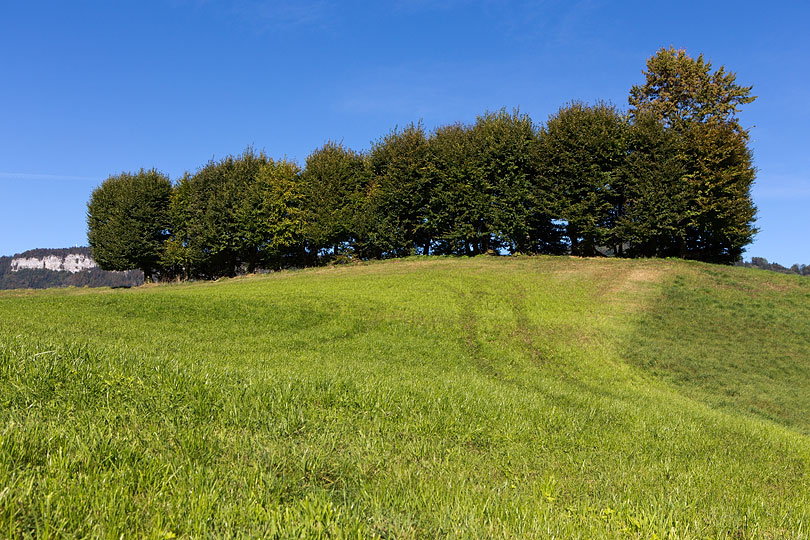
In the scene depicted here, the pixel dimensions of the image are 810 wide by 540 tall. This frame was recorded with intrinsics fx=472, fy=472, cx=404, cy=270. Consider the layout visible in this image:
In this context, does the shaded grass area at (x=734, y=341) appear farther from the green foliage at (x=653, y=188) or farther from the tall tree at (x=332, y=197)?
the tall tree at (x=332, y=197)

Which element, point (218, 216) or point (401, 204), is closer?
point (401, 204)

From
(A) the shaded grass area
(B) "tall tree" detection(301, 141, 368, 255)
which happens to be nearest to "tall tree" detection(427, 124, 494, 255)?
(B) "tall tree" detection(301, 141, 368, 255)

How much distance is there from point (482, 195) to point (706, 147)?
2156cm

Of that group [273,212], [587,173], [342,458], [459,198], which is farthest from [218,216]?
[342,458]

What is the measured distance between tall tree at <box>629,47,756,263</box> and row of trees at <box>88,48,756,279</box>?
14 centimetres

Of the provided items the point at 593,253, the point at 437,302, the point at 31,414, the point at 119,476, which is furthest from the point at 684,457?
the point at 593,253

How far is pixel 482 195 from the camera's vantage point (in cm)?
5103

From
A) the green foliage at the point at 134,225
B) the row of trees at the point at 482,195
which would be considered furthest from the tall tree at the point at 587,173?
the green foliage at the point at 134,225

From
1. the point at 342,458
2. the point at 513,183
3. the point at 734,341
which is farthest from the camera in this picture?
the point at 513,183

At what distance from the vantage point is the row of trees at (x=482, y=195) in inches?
1785

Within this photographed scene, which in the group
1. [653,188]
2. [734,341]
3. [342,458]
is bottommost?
[734,341]

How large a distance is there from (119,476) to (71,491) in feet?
1.28

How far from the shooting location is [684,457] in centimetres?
816

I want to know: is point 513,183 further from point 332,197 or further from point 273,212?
point 273,212
